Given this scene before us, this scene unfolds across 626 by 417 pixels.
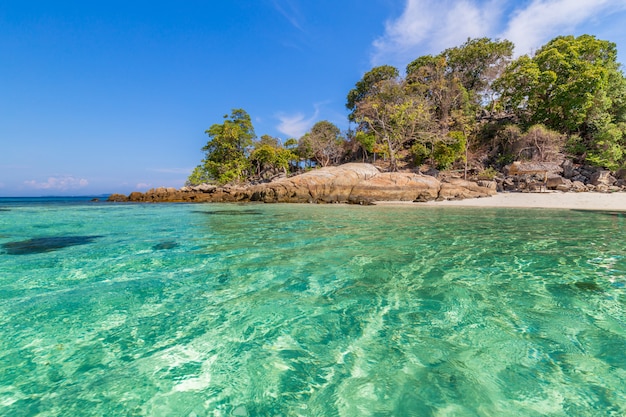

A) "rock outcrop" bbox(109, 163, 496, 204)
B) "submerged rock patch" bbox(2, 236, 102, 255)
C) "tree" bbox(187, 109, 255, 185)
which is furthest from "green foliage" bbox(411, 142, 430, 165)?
"submerged rock patch" bbox(2, 236, 102, 255)

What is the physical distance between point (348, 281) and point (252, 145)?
46363 mm

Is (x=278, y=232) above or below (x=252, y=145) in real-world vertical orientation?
below

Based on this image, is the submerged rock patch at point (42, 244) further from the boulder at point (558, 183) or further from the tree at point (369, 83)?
the tree at point (369, 83)

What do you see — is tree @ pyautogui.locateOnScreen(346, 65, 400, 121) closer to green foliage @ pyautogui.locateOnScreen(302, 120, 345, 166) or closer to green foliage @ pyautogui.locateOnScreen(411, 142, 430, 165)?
green foliage @ pyautogui.locateOnScreen(302, 120, 345, 166)

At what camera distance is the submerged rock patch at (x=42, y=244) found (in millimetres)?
6965

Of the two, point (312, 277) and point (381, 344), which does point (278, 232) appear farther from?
point (381, 344)

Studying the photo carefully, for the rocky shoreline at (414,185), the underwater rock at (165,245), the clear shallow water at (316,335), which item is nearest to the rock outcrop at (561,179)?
the rocky shoreline at (414,185)

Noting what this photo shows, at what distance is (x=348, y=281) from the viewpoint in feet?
14.6

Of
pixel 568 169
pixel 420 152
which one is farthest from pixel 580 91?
pixel 420 152

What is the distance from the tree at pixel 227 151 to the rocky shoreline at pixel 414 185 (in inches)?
733

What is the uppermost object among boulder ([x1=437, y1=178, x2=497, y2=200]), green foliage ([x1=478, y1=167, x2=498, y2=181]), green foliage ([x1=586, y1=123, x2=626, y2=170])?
green foliage ([x1=586, y1=123, x2=626, y2=170])

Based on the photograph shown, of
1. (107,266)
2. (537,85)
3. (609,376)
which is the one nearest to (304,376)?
(609,376)

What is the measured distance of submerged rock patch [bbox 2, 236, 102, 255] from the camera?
22.9 feet

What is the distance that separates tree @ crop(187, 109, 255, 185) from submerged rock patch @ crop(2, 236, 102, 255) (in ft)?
114
